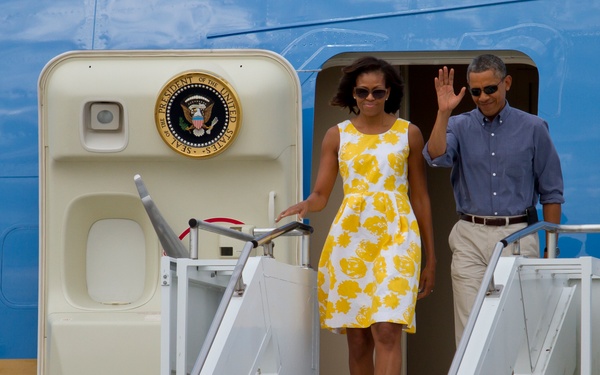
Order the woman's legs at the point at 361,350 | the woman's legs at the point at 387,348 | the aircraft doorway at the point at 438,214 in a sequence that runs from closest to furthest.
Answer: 1. the woman's legs at the point at 387,348
2. the woman's legs at the point at 361,350
3. the aircraft doorway at the point at 438,214

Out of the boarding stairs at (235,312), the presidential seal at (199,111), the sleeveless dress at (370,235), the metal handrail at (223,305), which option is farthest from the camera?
the presidential seal at (199,111)

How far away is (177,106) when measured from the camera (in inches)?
248

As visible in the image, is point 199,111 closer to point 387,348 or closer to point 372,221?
point 372,221

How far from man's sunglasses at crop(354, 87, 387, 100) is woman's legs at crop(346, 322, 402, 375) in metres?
1.00

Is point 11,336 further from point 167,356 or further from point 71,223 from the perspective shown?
point 167,356

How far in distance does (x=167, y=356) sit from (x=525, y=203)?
5.60 feet

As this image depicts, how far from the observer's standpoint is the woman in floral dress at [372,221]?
17.3 ft

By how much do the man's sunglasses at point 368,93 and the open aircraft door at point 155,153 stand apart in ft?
3.43

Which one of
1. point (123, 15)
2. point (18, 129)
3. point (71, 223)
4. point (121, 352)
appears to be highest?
point (123, 15)

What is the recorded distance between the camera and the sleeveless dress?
5.27 meters

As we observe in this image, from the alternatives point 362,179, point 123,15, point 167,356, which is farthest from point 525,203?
point 123,15

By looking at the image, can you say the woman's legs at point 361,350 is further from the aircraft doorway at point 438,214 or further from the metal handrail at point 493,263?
the aircraft doorway at point 438,214

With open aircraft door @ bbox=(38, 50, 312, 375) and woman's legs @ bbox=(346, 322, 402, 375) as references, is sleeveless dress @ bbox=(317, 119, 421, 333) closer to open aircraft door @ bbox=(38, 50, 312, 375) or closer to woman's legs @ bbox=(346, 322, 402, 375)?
woman's legs @ bbox=(346, 322, 402, 375)

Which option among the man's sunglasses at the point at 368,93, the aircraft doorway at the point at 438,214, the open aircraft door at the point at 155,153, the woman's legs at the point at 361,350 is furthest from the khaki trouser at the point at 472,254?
the aircraft doorway at the point at 438,214
